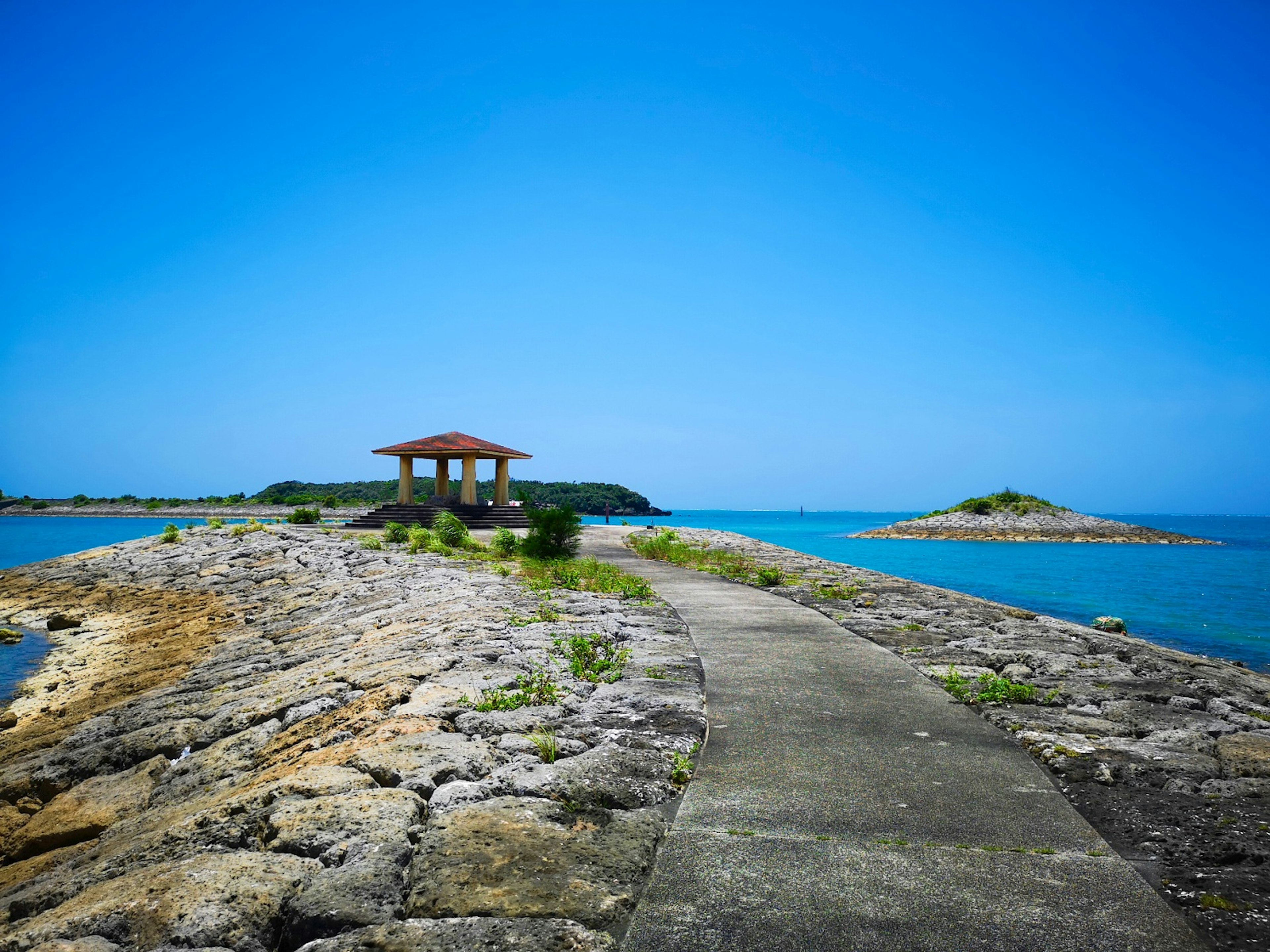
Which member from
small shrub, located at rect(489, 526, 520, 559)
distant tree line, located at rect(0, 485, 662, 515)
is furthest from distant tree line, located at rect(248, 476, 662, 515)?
small shrub, located at rect(489, 526, 520, 559)

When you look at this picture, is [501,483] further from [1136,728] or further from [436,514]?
[1136,728]

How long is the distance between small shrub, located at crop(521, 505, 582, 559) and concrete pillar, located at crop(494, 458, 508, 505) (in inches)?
553

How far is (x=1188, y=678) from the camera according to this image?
5797 millimetres

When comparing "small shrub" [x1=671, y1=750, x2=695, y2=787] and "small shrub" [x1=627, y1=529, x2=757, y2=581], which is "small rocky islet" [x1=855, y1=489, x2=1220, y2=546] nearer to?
"small shrub" [x1=627, y1=529, x2=757, y2=581]

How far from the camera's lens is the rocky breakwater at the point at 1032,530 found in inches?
1736

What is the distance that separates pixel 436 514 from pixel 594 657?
1976 cm

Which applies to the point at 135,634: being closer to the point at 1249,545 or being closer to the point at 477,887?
the point at 477,887

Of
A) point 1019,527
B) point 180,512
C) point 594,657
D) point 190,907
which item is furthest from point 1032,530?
point 180,512

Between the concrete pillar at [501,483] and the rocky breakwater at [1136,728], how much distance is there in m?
20.7

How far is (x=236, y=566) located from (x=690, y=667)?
1384 centimetres

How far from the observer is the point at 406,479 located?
89.6ft

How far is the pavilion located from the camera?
27234 millimetres

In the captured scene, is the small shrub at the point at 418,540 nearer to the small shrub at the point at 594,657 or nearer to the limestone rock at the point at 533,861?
the small shrub at the point at 594,657

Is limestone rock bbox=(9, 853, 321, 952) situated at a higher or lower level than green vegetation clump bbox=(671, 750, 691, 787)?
lower
